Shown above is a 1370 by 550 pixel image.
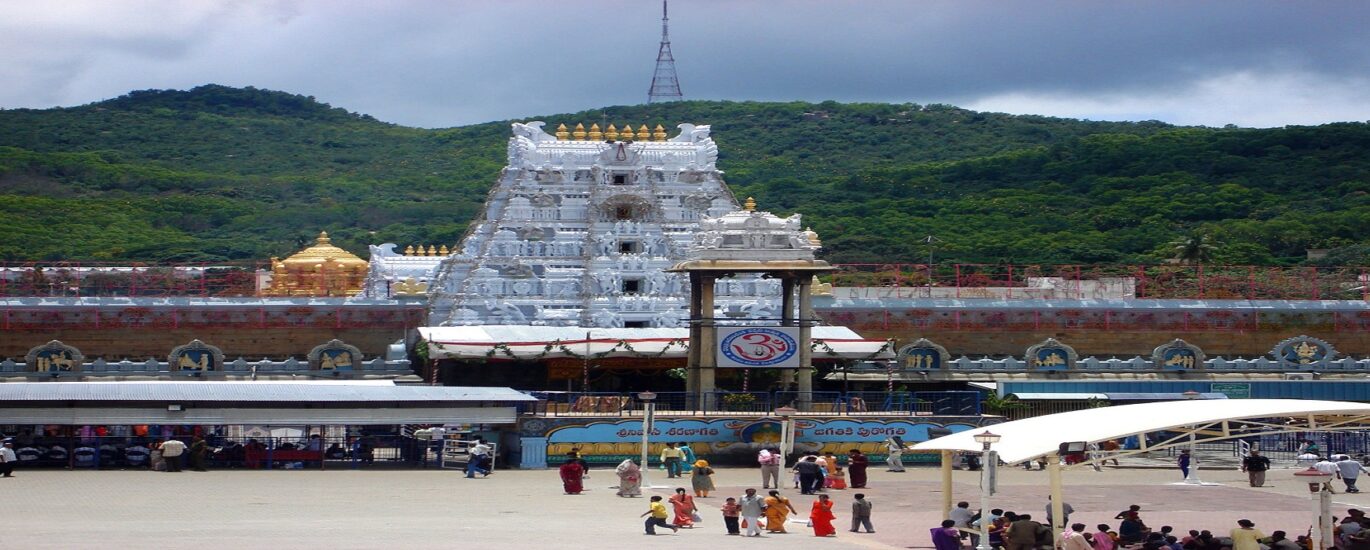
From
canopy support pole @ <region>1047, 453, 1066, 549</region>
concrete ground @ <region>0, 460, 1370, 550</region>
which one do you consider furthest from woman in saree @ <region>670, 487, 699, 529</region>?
canopy support pole @ <region>1047, 453, 1066, 549</region>

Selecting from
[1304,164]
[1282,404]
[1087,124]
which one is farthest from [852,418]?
[1087,124]

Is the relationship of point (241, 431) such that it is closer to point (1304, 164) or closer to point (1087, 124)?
point (1304, 164)

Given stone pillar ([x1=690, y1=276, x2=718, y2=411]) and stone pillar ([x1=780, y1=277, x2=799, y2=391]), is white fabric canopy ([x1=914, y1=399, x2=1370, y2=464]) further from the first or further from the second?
stone pillar ([x1=780, y1=277, x2=799, y2=391])

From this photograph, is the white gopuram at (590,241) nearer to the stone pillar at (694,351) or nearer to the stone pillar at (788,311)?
the stone pillar at (788,311)

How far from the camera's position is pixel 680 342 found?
48.5 metres

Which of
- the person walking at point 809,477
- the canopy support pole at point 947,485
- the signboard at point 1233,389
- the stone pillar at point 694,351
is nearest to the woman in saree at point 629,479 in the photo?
the person walking at point 809,477

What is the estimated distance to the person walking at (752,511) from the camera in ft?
94.2

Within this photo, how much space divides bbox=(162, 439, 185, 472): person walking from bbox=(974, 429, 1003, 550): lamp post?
17584mm

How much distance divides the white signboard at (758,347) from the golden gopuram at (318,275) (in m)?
37.8

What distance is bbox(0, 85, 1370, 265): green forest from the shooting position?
391 ft

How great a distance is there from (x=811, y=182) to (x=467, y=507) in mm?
118342

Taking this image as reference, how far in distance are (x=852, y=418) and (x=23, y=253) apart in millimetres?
91028

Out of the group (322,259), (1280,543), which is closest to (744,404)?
(1280,543)

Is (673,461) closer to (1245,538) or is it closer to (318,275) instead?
(1245,538)
